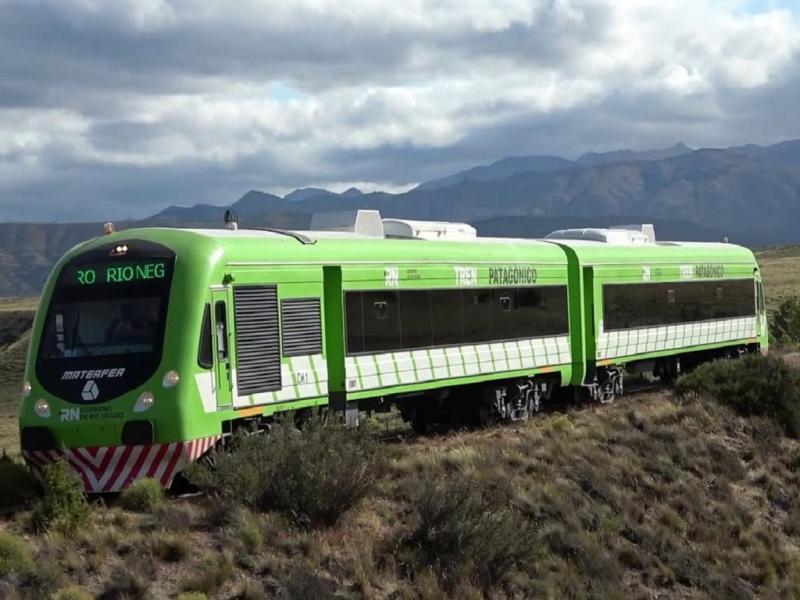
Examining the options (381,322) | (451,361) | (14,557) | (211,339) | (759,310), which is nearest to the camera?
(14,557)

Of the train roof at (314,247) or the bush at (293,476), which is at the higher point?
the train roof at (314,247)

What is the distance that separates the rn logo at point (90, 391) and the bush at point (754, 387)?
523 inches

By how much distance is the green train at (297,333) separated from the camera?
1416cm

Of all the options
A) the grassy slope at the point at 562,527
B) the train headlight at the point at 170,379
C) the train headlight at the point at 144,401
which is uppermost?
the train headlight at the point at 170,379

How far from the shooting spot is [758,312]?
33594 millimetres

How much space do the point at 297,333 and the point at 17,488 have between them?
13.6ft

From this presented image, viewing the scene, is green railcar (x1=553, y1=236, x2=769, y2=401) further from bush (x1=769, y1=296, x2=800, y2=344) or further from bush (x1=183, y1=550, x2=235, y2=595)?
bush (x1=769, y1=296, x2=800, y2=344)

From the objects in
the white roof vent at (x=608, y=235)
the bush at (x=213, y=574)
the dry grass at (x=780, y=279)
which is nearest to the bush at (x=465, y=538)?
the bush at (x=213, y=574)

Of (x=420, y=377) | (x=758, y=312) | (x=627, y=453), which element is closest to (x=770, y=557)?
(x=627, y=453)

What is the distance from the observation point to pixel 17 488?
557 inches

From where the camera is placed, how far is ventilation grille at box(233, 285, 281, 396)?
15.3 metres

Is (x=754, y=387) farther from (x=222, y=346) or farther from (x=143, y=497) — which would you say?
(x=143, y=497)

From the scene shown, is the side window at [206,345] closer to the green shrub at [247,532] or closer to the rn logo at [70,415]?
the rn logo at [70,415]

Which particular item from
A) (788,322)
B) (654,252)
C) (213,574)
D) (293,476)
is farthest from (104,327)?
(788,322)
